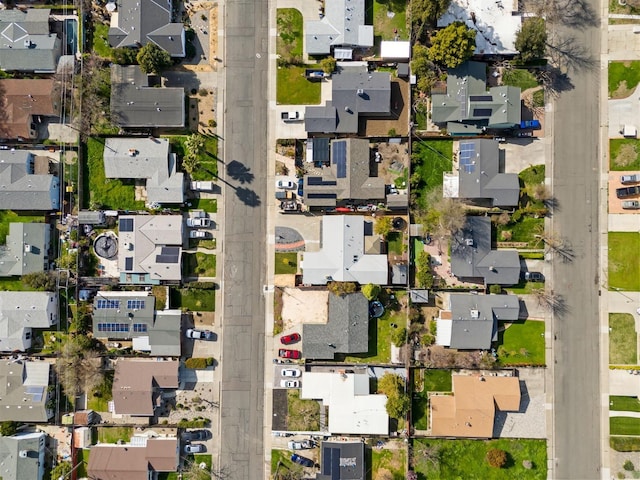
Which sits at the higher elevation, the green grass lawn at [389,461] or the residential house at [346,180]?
the residential house at [346,180]

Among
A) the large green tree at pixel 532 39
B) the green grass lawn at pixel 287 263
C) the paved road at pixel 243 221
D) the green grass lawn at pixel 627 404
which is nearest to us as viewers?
the large green tree at pixel 532 39

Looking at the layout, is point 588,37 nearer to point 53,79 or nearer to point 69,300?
point 53,79

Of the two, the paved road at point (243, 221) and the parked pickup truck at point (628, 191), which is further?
the paved road at point (243, 221)

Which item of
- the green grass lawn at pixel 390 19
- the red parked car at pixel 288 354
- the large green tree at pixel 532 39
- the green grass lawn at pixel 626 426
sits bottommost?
the green grass lawn at pixel 626 426

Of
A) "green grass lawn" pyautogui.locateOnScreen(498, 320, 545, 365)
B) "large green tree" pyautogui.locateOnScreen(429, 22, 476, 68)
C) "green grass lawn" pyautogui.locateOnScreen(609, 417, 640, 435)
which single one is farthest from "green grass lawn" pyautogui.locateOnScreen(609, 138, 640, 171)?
"green grass lawn" pyautogui.locateOnScreen(609, 417, 640, 435)

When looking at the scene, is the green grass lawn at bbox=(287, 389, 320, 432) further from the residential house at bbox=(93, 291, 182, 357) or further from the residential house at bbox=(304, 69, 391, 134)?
the residential house at bbox=(304, 69, 391, 134)

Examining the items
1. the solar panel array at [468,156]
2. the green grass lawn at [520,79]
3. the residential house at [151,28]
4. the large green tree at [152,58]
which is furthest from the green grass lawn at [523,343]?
the residential house at [151,28]

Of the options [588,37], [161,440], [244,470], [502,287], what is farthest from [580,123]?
[161,440]

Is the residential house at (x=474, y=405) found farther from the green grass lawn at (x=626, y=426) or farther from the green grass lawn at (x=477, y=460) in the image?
the green grass lawn at (x=626, y=426)
